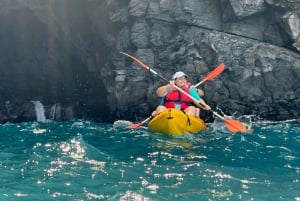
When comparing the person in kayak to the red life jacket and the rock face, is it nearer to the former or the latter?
the red life jacket

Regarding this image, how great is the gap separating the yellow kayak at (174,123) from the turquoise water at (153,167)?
0.77 ft

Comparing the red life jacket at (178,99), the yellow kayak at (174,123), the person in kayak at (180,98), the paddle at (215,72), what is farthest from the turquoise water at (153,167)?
the paddle at (215,72)

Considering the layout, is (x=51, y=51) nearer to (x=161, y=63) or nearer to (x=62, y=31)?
(x=62, y=31)

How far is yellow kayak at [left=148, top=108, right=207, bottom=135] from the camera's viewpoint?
36.3 feet

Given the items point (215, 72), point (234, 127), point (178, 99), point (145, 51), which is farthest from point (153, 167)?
point (145, 51)

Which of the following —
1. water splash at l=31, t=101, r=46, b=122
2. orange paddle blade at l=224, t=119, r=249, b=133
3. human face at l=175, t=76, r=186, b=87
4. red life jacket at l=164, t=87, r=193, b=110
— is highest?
human face at l=175, t=76, r=186, b=87

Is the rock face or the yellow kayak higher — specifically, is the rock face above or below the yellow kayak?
above

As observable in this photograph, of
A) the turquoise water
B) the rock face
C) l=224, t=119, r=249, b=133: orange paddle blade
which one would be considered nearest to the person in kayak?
l=224, t=119, r=249, b=133: orange paddle blade

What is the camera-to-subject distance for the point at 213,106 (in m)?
15.0

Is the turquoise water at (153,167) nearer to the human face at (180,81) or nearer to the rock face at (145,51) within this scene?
the human face at (180,81)

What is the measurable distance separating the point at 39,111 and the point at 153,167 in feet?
41.9

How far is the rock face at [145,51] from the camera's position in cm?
1430

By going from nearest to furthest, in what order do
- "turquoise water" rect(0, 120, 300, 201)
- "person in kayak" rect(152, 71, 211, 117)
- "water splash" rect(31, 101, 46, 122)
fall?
"turquoise water" rect(0, 120, 300, 201)
"person in kayak" rect(152, 71, 211, 117)
"water splash" rect(31, 101, 46, 122)

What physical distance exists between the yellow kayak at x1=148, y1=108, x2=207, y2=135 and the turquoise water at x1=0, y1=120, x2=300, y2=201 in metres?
0.24
